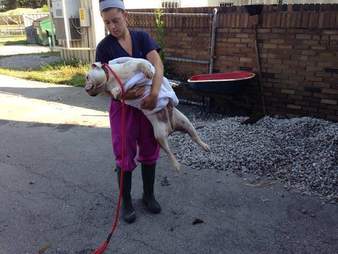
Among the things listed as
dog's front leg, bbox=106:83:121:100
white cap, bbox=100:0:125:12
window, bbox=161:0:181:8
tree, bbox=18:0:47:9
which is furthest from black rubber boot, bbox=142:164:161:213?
tree, bbox=18:0:47:9

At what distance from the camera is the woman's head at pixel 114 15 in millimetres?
2930

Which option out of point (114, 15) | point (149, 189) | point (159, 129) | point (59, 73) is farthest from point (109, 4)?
point (59, 73)

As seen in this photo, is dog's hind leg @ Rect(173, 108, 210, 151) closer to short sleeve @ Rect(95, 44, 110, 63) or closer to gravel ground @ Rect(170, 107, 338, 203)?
short sleeve @ Rect(95, 44, 110, 63)

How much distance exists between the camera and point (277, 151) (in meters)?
4.70

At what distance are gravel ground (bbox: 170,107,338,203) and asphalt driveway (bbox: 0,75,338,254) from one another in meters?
0.19

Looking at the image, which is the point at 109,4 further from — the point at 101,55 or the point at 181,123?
the point at 181,123

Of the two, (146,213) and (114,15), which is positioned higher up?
(114,15)

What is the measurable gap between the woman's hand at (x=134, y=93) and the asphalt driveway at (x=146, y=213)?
3.90 feet

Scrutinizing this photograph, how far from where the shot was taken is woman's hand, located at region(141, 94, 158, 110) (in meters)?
3.05

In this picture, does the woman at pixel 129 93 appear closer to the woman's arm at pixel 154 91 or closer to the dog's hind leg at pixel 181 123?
the woman's arm at pixel 154 91

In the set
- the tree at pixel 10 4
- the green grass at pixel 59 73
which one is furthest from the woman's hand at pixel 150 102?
the tree at pixel 10 4

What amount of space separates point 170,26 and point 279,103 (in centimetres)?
272

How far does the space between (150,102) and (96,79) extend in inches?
17.8

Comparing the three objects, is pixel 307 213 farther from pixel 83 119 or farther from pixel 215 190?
pixel 83 119
